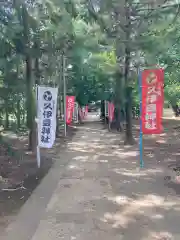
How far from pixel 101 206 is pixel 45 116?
4.47m

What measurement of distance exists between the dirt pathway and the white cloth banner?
0.84 metres

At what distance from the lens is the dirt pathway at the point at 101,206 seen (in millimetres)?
5109

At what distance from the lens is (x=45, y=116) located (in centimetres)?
1034

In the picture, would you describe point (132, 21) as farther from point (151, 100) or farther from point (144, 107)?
point (144, 107)

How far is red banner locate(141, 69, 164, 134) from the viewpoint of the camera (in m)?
9.89

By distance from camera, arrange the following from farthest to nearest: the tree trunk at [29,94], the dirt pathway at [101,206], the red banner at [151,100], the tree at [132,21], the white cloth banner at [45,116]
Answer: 1. the tree trunk at [29,94]
2. the white cloth banner at [45,116]
3. the tree at [132,21]
4. the red banner at [151,100]
5. the dirt pathway at [101,206]

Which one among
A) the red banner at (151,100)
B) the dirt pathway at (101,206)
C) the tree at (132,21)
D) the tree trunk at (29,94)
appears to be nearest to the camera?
the dirt pathway at (101,206)

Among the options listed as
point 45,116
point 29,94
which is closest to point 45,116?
point 45,116

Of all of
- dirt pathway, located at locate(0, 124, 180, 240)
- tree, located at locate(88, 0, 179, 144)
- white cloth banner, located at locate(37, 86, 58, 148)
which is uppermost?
tree, located at locate(88, 0, 179, 144)

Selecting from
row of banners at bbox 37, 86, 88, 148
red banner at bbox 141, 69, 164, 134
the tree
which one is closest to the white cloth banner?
row of banners at bbox 37, 86, 88, 148

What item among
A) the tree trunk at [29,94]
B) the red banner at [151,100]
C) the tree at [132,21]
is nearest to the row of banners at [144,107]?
the red banner at [151,100]

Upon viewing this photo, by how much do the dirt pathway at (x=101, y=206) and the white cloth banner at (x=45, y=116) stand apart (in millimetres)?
841

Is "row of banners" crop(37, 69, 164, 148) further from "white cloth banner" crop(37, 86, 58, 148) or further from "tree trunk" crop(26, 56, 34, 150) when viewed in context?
"tree trunk" crop(26, 56, 34, 150)

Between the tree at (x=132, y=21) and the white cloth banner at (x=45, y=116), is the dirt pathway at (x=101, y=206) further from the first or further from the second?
the tree at (x=132, y=21)
